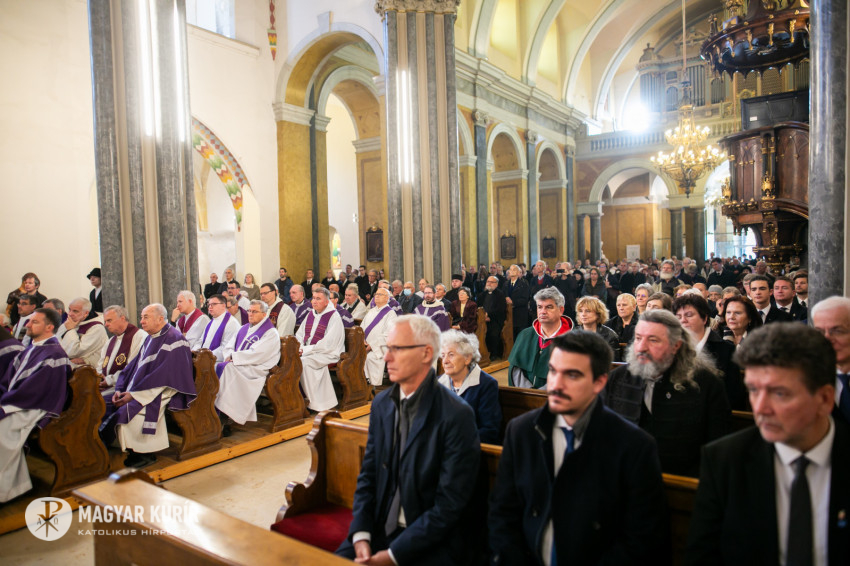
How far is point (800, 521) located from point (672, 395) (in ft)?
3.55

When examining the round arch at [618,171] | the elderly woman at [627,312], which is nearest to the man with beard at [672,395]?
the elderly woman at [627,312]

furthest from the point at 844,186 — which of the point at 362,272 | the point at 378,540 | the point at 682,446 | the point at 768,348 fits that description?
the point at 362,272

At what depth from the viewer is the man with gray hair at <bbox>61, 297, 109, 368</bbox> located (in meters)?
5.49

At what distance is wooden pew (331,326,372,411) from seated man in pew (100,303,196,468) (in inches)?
72.8

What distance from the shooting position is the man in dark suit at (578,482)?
1.76m

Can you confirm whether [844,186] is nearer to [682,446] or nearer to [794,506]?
[682,446]

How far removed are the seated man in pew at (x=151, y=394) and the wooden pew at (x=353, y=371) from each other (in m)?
1.85

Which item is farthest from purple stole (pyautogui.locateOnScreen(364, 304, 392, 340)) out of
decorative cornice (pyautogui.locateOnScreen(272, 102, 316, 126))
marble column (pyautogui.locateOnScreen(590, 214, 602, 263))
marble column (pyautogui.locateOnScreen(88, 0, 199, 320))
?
marble column (pyautogui.locateOnScreen(590, 214, 602, 263))

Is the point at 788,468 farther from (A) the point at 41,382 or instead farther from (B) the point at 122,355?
(B) the point at 122,355

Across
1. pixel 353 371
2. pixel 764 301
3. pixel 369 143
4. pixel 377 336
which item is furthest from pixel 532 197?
pixel 764 301

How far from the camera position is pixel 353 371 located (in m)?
6.47

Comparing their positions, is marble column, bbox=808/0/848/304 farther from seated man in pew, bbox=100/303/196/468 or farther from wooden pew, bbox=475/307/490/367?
seated man in pew, bbox=100/303/196/468

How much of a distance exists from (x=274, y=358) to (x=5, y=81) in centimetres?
728

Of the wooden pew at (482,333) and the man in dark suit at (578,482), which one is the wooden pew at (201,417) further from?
the wooden pew at (482,333)
